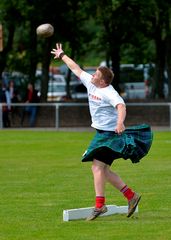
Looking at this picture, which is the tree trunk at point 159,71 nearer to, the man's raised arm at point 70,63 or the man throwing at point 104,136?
the man's raised arm at point 70,63

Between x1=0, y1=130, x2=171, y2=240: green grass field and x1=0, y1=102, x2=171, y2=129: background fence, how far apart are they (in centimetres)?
769

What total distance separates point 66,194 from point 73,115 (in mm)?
21497

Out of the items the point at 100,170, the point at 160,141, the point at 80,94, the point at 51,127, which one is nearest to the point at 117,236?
the point at 100,170

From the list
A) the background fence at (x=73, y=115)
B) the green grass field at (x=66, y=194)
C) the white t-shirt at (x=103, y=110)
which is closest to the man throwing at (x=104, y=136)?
the white t-shirt at (x=103, y=110)

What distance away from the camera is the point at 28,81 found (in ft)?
148

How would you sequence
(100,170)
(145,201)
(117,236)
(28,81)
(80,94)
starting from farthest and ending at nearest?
(80,94), (28,81), (145,201), (100,170), (117,236)

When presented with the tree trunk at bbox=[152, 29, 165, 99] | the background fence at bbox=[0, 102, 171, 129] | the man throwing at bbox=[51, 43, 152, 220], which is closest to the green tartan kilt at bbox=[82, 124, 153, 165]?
the man throwing at bbox=[51, 43, 152, 220]

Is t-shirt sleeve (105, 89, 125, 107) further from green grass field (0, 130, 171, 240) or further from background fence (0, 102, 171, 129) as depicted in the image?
background fence (0, 102, 171, 129)

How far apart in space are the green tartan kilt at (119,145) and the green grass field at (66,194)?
83 cm

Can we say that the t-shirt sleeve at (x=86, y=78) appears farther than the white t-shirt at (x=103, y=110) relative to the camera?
Yes

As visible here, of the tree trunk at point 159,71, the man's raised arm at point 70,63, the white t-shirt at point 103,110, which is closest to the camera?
the white t-shirt at point 103,110

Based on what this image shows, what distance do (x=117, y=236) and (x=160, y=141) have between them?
1824 cm

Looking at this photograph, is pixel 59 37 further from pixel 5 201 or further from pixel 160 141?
pixel 5 201

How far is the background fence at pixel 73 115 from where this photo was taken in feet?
119
